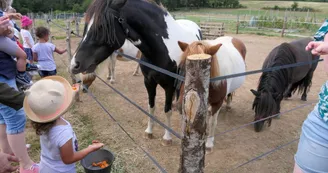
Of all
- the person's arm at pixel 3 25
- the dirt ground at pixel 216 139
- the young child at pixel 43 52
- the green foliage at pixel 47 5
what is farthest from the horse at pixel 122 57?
the green foliage at pixel 47 5

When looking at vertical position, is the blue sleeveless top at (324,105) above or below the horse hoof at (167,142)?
above

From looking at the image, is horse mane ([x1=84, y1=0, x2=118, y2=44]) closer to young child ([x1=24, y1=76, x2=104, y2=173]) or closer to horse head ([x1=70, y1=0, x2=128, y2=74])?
horse head ([x1=70, y1=0, x2=128, y2=74])

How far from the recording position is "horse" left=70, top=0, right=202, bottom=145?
2.34m

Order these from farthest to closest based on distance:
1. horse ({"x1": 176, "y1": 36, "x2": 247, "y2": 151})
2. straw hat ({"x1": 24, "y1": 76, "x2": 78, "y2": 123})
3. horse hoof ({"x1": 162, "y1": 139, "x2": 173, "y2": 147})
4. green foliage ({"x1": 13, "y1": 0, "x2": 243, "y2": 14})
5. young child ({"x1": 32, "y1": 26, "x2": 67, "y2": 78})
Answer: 1. green foliage ({"x1": 13, "y1": 0, "x2": 243, "y2": 14})
2. young child ({"x1": 32, "y1": 26, "x2": 67, "y2": 78})
3. horse hoof ({"x1": 162, "y1": 139, "x2": 173, "y2": 147})
4. horse ({"x1": 176, "y1": 36, "x2": 247, "y2": 151})
5. straw hat ({"x1": 24, "y1": 76, "x2": 78, "y2": 123})

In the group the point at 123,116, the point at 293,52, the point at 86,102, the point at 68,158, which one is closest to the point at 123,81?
the point at 86,102

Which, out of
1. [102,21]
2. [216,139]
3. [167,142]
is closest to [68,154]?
[102,21]

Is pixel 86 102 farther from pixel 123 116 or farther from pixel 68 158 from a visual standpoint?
pixel 68 158

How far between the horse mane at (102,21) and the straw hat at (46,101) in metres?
0.97

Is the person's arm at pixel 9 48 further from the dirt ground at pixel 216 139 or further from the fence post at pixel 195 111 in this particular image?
the fence post at pixel 195 111

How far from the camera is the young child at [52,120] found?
1.43 meters

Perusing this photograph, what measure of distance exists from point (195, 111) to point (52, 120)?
3.00 ft

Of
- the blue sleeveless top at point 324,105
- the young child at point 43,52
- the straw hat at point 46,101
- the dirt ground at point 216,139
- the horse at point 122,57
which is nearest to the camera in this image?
the blue sleeveless top at point 324,105

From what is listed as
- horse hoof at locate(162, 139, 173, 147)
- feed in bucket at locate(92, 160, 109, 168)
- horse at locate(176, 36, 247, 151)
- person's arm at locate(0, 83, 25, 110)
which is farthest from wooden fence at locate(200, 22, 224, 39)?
person's arm at locate(0, 83, 25, 110)

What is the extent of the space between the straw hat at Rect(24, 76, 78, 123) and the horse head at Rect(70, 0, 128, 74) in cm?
89
